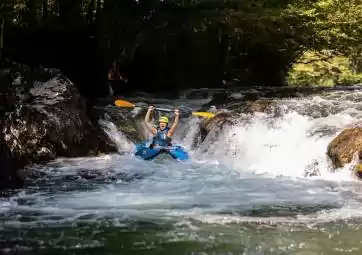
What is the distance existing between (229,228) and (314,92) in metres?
9.60

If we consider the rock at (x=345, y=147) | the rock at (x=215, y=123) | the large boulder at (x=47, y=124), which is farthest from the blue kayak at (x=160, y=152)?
the rock at (x=345, y=147)

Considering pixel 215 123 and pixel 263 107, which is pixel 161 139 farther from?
pixel 263 107

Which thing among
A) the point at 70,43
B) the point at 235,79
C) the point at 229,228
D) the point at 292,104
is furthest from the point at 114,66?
the point at 229,228

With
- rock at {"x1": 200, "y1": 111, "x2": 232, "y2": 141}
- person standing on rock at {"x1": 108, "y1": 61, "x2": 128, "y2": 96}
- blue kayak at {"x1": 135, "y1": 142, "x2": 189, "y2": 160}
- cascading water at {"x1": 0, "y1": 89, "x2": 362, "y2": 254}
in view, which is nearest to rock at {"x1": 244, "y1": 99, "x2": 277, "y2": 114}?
cascading water at {"x1": 0, "y1": 89, "x2": 362, "y2": 254}

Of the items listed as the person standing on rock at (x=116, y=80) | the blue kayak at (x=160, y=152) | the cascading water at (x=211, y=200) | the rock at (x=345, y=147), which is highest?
the person standing on rock at (x=116, y=80)

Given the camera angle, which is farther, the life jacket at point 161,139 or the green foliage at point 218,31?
the green foliage at point 218,31

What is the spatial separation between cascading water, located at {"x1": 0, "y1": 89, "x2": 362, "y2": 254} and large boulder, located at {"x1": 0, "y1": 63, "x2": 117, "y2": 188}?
414 mm

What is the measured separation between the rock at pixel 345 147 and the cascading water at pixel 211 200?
17cm

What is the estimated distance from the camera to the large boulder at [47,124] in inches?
356

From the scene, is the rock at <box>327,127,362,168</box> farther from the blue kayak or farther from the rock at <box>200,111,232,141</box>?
the rock at <box>200,111,232,141</box>

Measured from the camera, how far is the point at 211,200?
6652mm

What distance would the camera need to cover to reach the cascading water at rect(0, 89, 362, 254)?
5.01m

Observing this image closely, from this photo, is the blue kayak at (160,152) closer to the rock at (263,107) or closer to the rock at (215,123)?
the rock at (215,123)

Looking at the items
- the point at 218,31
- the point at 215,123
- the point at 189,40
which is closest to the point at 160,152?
the point at 215,123
